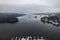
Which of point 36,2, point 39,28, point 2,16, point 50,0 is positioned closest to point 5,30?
point 2,16

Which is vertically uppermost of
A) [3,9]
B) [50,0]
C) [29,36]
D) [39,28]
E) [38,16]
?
[50,0]

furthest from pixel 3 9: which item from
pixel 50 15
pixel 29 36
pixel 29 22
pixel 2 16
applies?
pixel 50 15

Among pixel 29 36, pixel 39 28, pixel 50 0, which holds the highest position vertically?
pixel 50 0

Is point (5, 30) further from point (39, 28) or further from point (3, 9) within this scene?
point (39, 28)

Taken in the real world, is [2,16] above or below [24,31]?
above

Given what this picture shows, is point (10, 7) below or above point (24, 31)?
above

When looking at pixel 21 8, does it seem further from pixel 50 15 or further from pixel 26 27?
pixel 50 15
